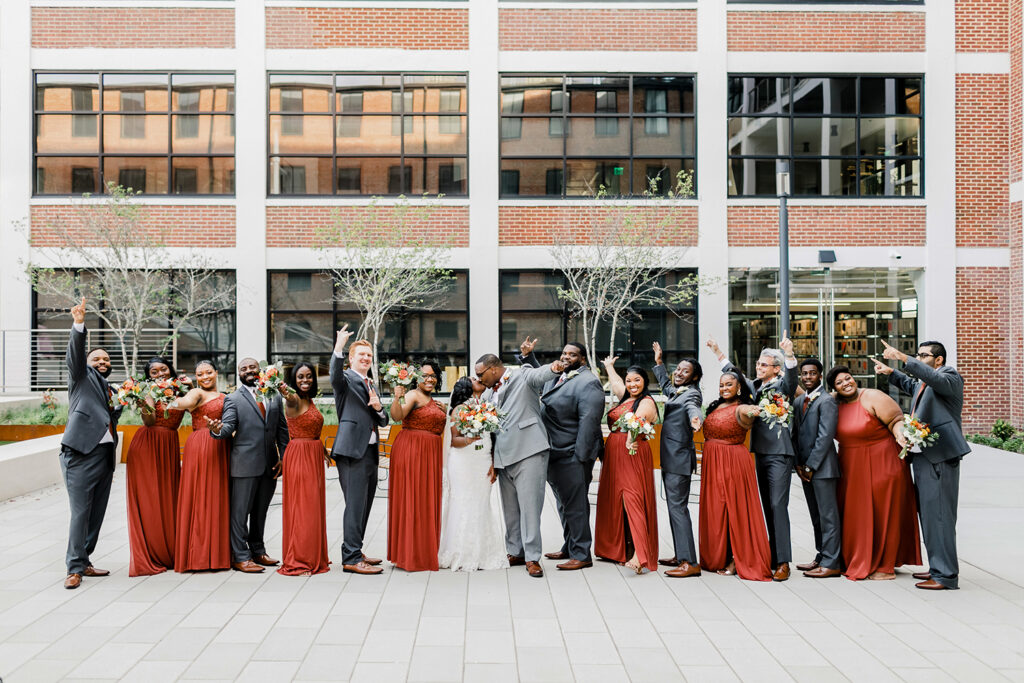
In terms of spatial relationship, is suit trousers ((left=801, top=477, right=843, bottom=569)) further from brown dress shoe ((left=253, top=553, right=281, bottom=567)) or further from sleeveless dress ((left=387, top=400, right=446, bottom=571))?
brown dress shoe ((left=253, top=553, right=281, bottom=567))

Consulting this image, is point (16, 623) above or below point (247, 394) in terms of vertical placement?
below

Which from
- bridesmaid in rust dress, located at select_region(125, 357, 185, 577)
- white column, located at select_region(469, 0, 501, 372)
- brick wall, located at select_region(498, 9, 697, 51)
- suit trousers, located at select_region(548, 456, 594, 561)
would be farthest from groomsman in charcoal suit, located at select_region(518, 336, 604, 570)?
brick wall, located at select_region(498, 9, 697, 51)

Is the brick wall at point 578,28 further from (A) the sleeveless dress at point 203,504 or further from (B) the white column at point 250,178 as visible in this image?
(A) the sleeveless dress at point 203,504

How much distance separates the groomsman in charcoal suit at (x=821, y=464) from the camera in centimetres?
720

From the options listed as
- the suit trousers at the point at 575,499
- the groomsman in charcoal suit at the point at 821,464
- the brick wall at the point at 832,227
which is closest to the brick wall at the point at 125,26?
the brick wall at the point at 832,227

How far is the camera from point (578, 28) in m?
17.6

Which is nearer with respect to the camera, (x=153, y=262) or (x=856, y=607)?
(x=856, y=607)

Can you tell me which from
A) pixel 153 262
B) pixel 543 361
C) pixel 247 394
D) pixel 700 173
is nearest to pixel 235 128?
pixel 153 262

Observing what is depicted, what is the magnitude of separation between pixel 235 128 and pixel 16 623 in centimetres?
1352

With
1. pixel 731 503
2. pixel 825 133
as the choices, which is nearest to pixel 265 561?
pixel 731 503

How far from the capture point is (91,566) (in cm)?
727

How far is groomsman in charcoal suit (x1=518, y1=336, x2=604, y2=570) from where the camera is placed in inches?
302

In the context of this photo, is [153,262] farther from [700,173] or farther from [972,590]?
[972,590]

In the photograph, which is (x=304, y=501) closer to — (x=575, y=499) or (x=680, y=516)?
(x=575, y=499)
